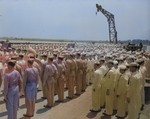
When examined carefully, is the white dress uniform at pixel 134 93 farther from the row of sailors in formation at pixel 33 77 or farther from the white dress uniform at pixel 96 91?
the row of sailors in formation at pixel 33 77

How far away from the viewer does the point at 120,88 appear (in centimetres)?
600

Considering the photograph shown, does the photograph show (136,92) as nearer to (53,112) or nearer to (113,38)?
(53,112)

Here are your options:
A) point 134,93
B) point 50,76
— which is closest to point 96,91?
point 134,93

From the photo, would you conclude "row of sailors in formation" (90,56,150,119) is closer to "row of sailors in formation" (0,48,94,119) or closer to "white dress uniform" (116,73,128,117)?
"white dress uniform" (116,73,128,117)

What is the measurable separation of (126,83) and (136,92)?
559mm

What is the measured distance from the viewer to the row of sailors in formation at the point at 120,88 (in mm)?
5430

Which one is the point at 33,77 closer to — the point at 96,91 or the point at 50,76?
the point at 50,76

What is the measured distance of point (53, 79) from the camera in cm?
710

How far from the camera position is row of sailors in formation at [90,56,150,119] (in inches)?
214

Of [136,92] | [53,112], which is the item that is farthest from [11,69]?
[136,92]

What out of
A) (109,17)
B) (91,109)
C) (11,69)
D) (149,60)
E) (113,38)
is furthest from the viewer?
(113,38)

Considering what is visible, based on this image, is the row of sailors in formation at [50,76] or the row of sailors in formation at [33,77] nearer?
the row of sailors in formation at [33,77]

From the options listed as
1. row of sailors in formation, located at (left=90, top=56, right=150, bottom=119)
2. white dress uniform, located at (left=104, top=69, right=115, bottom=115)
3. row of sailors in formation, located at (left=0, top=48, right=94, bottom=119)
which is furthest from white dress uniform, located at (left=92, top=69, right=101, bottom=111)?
row of sailors in formation, located at (left=0, top=48, right=94, bottom=119)

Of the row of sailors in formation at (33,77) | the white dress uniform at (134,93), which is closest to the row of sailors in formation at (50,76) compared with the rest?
the row of sailors in formation at (33,77)
